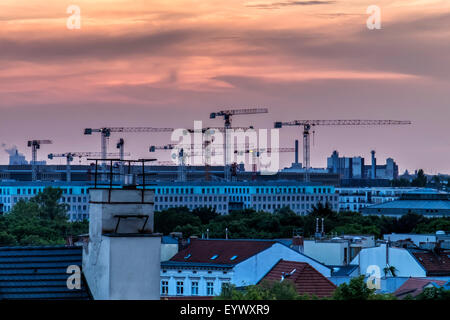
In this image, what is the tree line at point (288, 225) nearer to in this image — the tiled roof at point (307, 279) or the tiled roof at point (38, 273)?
the tiled roof at point (307, 279)

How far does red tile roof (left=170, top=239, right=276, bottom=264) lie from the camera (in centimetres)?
6314

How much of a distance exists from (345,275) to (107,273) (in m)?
45.2

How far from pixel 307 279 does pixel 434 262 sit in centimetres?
1882

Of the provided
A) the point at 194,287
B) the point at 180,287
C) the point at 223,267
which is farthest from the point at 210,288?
the point at 180,287

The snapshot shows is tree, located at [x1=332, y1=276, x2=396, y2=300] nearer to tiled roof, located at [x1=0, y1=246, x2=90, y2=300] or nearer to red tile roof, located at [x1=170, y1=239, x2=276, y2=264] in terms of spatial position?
tiled roof, located at [x1=0, y1=246, x2=90, y2=300]

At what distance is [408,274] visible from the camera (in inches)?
2621

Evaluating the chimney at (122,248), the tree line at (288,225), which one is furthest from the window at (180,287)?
the tree line at (288,225)

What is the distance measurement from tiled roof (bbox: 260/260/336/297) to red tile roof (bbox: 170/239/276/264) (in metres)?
4.39

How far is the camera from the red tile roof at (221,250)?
2486 inches

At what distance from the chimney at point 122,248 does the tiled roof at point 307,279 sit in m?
31.5

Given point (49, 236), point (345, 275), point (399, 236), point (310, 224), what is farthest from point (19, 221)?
point (345, 275)

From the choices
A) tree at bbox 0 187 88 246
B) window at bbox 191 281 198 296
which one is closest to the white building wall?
window at bbox 191 281 198 296

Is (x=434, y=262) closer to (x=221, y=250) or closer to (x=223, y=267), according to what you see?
(x=221, y=250)
